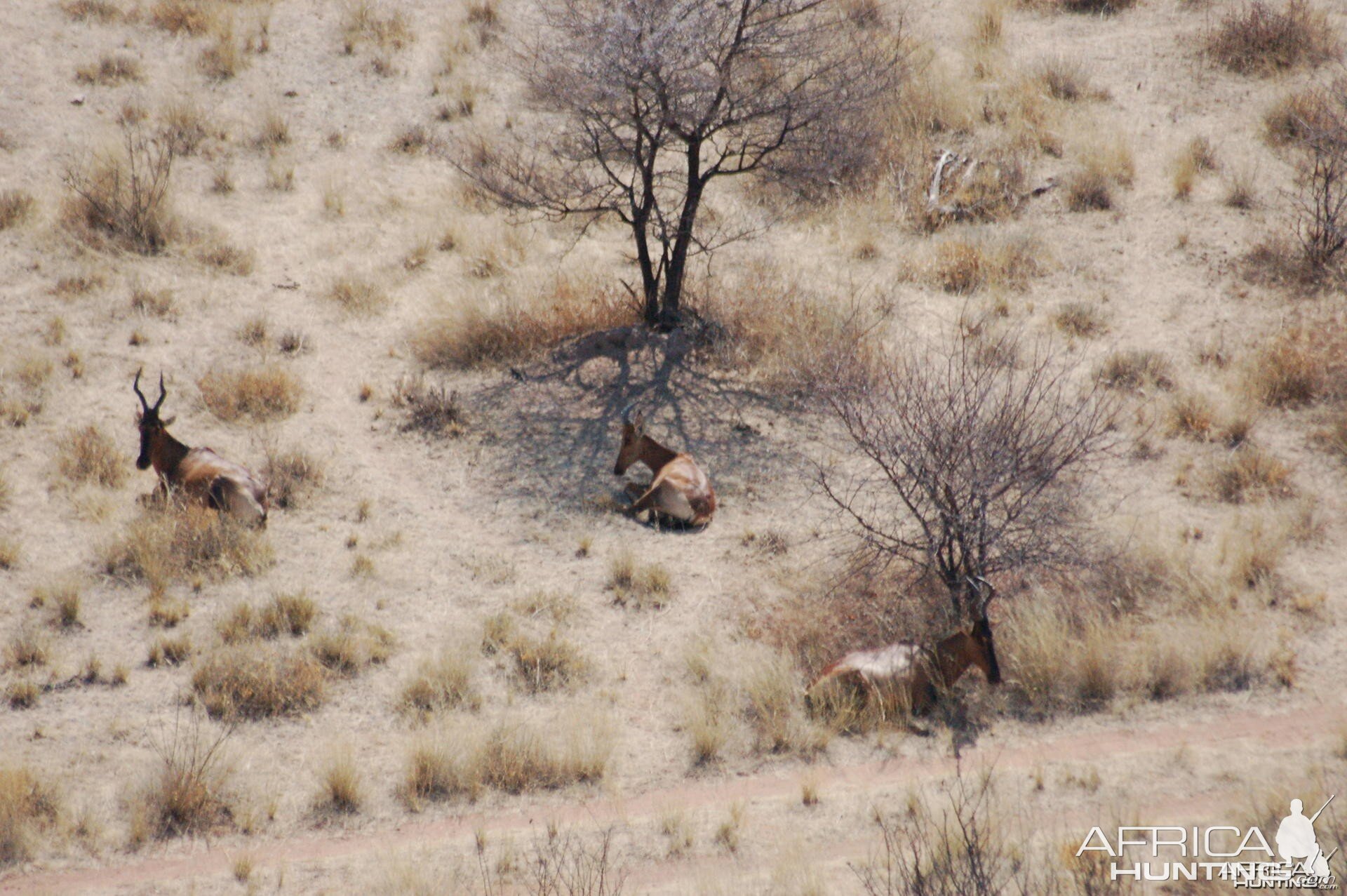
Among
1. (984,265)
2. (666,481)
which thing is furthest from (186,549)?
(984,265)

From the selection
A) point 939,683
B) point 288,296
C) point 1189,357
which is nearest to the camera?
point 939,683

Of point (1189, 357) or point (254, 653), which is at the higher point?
point (1189, 357)

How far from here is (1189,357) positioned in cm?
1126

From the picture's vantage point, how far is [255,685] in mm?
7125

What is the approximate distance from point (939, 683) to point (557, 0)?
27.7 ft

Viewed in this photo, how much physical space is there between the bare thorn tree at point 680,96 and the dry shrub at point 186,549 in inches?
176

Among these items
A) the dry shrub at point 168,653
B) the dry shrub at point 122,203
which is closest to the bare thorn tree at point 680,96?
the dry shrub at point 122,203

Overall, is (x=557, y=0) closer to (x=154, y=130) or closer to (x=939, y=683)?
(x=154, y=130)

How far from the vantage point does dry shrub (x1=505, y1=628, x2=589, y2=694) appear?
24.2 ft

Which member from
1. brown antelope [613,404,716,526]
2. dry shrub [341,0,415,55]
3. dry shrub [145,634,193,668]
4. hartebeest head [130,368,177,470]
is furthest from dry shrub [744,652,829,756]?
dry shrub [341,0,415,55]

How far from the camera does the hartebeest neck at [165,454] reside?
29.5ft

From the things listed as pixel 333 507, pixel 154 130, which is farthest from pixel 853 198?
pixel 154 130

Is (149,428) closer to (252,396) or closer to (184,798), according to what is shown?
(252,396)

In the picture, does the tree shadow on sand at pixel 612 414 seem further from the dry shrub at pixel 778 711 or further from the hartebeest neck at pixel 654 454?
the dry shrub at pixel 778 711
